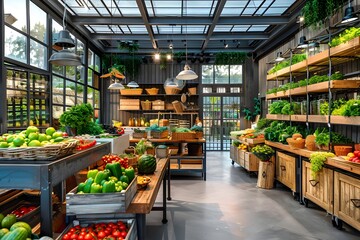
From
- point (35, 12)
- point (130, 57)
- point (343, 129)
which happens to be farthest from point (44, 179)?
point (130, 57)

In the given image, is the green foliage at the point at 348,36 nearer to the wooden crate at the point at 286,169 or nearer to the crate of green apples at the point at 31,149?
the wooden crate at the point at 286,169

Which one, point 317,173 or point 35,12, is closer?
point 317,173

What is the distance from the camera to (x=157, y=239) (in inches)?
142

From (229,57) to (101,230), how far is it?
426 inches

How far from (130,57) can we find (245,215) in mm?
9481

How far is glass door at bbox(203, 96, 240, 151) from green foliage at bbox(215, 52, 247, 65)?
155cm

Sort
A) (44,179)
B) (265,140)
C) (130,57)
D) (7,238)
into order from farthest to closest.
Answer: (130,57) → (265,140) → (44,179) → (7,238)

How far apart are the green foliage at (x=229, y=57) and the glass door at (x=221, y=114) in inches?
61.0

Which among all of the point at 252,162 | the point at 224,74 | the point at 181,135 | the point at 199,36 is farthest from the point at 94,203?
the point at 224,74

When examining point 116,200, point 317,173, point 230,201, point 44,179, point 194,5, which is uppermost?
point 194,5

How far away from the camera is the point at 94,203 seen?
73.7 inches

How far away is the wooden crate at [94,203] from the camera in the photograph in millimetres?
1864

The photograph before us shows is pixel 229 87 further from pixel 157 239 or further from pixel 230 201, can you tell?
pixel 157 239

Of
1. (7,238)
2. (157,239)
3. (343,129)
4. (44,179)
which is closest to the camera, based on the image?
(7,238)
